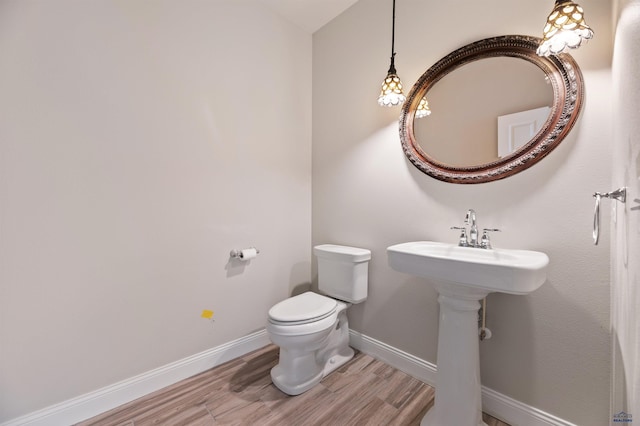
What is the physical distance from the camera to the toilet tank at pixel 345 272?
1780 mm

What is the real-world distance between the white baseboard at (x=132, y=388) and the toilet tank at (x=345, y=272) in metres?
0.71

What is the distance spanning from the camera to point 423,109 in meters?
1.61

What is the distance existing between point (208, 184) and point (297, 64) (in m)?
1.28

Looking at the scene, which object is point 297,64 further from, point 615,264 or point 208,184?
point 615,264

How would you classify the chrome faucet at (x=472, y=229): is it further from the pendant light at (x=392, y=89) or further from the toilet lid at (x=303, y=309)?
the toilet lid at (x=303, y=309)

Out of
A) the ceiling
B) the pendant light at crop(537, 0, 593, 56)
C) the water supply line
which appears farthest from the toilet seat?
the ceiling

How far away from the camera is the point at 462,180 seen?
1.43 m

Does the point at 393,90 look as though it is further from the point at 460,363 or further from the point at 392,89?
the point at 460,363

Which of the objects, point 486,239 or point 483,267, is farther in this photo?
point 486,239

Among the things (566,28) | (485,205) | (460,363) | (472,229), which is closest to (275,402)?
(460,363)

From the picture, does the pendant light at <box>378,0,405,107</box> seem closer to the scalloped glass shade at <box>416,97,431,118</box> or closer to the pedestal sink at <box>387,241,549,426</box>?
the scalloped glass shade at <box>416,97,431,118</box>

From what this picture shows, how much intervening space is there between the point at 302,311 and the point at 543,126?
1537 mm

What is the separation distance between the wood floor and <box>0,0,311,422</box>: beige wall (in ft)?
0.67

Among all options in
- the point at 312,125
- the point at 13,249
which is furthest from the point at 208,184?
the point at 312,125
